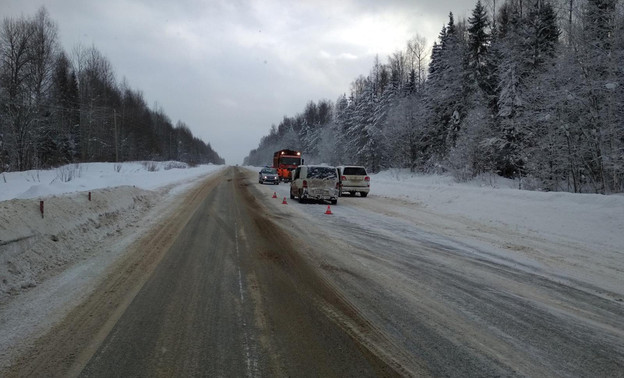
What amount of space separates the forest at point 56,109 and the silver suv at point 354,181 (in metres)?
26.1

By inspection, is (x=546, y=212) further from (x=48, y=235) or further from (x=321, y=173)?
(x=48, y=235)

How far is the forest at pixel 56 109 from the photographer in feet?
113

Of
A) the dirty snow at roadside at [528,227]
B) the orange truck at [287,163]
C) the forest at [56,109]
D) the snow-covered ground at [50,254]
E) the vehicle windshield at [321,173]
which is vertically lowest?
the dirty snow at roadside at [528,227]

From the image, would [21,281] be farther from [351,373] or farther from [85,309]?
[351,373]

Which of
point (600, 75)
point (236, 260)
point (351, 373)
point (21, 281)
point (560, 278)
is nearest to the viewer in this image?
point (351, 373)

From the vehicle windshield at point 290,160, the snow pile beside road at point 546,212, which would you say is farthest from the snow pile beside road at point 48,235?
the vehicle windshield at point 290,160

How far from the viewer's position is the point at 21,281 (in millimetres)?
5199

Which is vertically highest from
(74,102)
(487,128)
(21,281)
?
(74,102)

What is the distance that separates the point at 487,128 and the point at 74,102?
2220 inches

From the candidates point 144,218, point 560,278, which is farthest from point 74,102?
point 560,278

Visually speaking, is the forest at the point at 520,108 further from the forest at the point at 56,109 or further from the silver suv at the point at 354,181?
the forest at the point at 56,109

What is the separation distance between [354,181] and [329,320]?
61.9 ft

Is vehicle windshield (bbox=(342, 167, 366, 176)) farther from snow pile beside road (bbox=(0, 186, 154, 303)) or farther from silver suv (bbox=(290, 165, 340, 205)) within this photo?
snow pile beside road (bbox=(0, 186, 154, 303))

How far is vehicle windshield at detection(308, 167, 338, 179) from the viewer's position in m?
17.9
